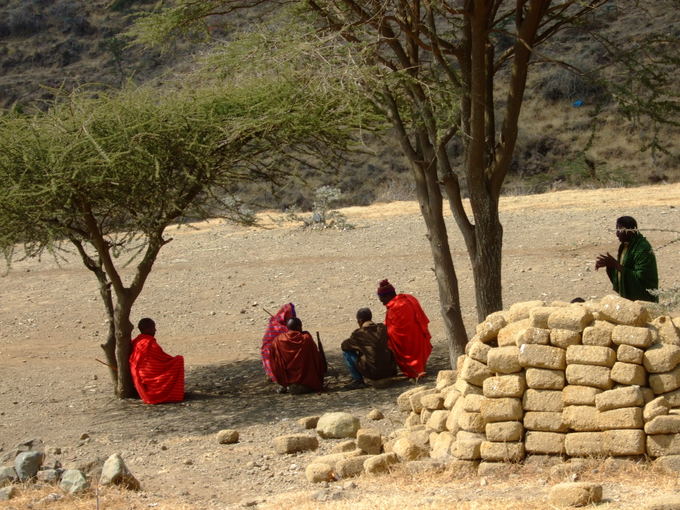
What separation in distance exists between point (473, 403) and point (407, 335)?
3.46 metres

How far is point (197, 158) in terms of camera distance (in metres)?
9.77

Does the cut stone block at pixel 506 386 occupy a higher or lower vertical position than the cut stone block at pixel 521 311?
lower

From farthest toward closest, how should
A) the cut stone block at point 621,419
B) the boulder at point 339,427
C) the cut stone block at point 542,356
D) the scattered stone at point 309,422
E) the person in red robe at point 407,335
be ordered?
the person in red robe at point 407,335 < the scattered stone at point 309,422 < the boulder at point 339,427 < the cut stone block at point 542,356 < the cut stone block at point 621,419

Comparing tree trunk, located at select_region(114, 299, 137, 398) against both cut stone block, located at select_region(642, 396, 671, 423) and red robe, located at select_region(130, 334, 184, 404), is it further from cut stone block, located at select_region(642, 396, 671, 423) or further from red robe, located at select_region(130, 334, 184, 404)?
cut stone block, located at select_region(642, 396, 671, 423)

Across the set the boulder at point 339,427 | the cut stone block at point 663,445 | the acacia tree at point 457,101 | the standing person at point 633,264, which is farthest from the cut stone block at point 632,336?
the acacia tree at point 457,101

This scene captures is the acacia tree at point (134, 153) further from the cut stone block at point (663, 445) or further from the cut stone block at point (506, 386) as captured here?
the cut stone block at point (663, 445)

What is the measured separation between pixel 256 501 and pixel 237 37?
5879 mm

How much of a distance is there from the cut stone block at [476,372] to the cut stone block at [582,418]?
64 centimetres

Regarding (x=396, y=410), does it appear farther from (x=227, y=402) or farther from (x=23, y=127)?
(x=23, y=127)

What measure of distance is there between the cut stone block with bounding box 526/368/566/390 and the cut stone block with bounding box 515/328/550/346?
187 mm

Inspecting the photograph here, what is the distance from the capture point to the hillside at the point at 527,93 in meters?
27.5

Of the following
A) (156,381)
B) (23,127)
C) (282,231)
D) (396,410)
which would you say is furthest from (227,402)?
(282,231)

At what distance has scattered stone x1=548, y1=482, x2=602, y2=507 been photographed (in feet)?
17.8

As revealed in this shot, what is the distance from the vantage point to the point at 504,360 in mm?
6758
